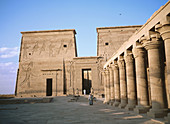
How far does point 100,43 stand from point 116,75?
1619cm

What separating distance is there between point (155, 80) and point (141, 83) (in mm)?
1440

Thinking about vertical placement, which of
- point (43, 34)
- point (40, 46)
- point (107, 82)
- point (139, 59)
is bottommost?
point (107, 82)

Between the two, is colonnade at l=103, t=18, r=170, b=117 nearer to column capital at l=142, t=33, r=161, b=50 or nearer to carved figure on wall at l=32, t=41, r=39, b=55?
column capital at l=142, t=33, r=161, b=50

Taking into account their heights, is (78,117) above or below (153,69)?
below

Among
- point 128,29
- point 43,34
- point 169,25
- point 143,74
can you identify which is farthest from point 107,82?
point 43,34

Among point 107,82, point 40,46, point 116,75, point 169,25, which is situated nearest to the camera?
point 169,25

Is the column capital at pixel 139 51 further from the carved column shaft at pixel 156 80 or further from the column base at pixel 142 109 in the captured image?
the column base at pixel 142 109

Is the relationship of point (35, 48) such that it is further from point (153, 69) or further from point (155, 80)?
point (155, 80)

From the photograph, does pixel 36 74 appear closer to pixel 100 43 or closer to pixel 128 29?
pixel 100 43

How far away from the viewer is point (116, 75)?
1259 cm

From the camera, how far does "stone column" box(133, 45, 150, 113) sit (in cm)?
774

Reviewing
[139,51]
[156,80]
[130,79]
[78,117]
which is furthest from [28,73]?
[156,80]

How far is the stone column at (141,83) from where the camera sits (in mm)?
7740

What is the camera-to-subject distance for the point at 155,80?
21.6ft
